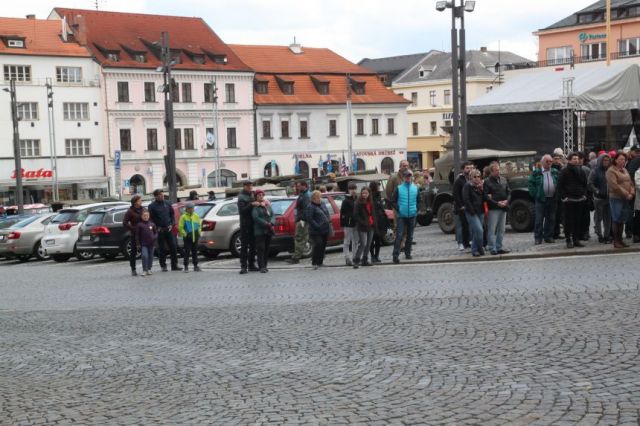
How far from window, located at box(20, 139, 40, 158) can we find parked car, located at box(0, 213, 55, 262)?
3784cm

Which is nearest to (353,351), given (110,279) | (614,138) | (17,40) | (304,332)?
(304,332)

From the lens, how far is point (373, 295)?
46.6 ft

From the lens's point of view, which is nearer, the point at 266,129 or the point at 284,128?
the point at 266,129

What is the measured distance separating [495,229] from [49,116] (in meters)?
54.9

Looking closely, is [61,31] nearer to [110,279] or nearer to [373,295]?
[110,279]

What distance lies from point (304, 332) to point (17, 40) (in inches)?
2556

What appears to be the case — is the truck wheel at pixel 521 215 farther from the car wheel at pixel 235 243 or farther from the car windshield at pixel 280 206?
the car wheel at pixel 235 243

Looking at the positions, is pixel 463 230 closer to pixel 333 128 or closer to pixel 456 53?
pixel 456 53

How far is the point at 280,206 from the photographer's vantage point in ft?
79.0

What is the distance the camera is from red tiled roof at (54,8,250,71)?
73.3 meters

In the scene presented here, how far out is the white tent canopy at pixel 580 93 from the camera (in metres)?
29.7

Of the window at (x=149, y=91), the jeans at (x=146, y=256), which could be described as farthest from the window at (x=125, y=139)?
the jeans at (x=146, y=256)

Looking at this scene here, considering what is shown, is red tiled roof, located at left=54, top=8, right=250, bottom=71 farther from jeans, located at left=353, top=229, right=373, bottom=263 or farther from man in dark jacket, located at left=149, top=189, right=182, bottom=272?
jeans, located at left=353, top=229, right=373, bottom=263

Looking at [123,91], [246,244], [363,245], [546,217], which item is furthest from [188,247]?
[123,91]
